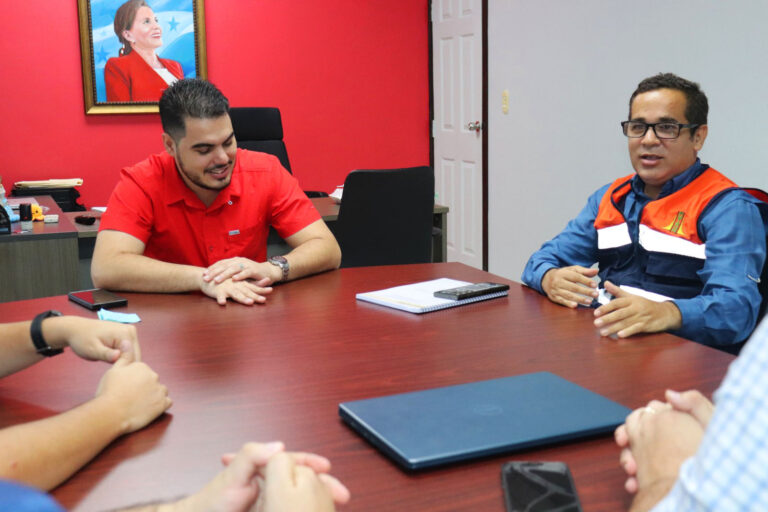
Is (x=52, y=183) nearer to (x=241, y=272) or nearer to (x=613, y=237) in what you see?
(x=241, y=272)

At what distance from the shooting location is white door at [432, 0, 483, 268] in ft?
16.7

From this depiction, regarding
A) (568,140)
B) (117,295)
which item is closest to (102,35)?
(568,140)

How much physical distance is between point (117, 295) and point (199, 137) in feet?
1.98

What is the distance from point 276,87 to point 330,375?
4311 millimetres

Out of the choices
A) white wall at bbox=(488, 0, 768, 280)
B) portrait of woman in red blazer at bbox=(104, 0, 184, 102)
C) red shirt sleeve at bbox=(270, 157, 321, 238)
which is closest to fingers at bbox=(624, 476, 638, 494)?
red shirt sleeve at bbox=(270, 157, 321, 238)

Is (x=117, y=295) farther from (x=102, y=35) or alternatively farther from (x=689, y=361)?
(x=102, y=35)

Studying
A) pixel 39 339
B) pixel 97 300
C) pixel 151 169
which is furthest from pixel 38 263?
pixel 39 339

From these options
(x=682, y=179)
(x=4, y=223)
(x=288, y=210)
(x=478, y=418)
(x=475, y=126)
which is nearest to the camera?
(x=478, y=418)

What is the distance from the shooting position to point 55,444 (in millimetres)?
907

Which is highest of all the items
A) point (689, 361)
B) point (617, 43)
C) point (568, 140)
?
point (617, 43)

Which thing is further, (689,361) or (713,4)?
(713,4)

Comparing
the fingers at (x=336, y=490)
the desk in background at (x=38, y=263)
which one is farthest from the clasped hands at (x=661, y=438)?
the desk in background at (x=38, y=263)

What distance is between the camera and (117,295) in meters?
1.84

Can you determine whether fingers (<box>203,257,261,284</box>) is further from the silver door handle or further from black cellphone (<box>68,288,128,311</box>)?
the silver door handle
